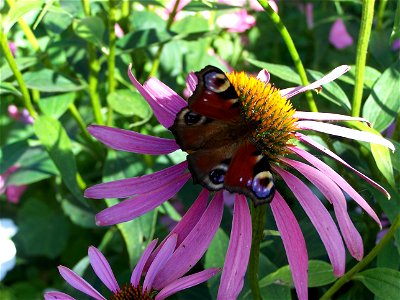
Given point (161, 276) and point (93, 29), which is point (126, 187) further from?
point (93, 29)

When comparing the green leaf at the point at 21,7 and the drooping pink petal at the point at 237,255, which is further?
the green leaf at the point at 21,7

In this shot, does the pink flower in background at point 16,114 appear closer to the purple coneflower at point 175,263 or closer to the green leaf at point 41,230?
the green leaf at point 41,230

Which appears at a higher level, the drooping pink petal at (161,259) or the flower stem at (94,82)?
the drooping pink petal at (161,259)

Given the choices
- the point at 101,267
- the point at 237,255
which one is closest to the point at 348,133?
the point at 237,255

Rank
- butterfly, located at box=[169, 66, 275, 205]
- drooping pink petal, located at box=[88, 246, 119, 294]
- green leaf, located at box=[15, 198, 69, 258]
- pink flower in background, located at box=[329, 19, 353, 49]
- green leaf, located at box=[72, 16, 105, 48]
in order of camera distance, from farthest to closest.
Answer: pink flower in background, located at box=[329, 19, 353, 49]
green leaf, located at box=[15, 198, 69, 258]
green leaf, located at box=[72, 16, 105, 48]
drooping pink petal, located at box=[88, 246, 119, 294]
butterfly, located at box=[169, 66, 275, 205]

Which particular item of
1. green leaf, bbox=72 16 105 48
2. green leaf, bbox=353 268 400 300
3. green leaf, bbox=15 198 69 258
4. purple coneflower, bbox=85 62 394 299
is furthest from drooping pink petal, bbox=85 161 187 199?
green leaf, bbox=15 198 69 258

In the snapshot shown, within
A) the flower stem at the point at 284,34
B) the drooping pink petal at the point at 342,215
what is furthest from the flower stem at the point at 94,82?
the drooping pink petal at the point at 342,215

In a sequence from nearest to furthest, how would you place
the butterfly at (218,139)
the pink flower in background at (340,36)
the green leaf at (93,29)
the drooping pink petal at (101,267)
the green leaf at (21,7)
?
the butterfly at (218,139) → the drooping pink petal at (101,267) → the green leaf at (21,7) → the green leaf at (93,29) → the pink flower in background at (340,36)

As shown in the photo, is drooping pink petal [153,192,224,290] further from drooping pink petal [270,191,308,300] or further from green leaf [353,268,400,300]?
green leaf [353,268,400,300]
